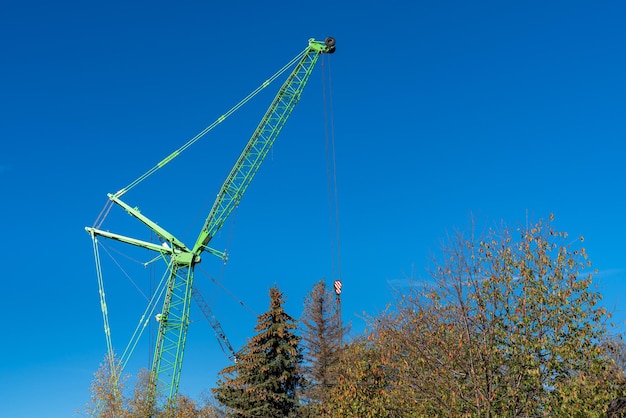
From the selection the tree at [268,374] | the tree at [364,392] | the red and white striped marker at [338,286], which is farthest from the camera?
the red and white striped marker at [338,286]

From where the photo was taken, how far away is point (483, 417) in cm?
1471

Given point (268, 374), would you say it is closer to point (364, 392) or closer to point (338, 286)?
point (364, 392)

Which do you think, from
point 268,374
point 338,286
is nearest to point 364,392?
point 268,374

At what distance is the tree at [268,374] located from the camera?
3594 cm

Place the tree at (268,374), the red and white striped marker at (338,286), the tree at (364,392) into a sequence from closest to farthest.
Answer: the tree at (364,392)
the tree at (268,374)
the red and white striped marker at (338,286)

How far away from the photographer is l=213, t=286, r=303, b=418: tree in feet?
118

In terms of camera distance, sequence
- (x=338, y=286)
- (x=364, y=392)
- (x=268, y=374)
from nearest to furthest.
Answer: (x=364, y=392) < (x=268, y=374) < (x=338, y=286)

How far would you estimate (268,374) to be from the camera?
1438 inches

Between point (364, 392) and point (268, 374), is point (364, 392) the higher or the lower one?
the lower one

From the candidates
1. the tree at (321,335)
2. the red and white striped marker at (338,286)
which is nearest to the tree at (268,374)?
the tree at (321,335)

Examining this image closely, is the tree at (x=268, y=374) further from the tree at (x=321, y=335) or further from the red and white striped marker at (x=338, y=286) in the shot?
the red and white striped marker at (x=338, y=286)

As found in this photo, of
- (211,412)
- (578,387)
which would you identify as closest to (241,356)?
(211,412)

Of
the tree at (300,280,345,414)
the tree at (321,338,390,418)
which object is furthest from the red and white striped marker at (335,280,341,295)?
the tree at (321,338,390,418)

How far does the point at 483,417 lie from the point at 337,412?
7761 mm
